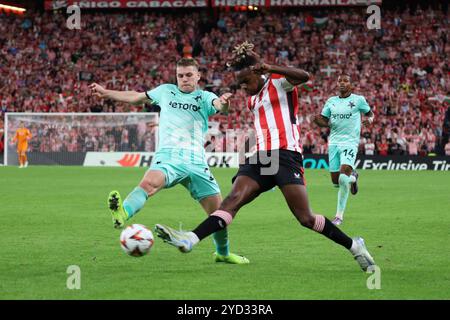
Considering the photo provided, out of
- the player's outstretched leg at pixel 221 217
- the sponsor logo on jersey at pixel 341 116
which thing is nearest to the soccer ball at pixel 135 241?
the player's outstretched leg at pixel 221 217

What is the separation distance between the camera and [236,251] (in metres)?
10.5

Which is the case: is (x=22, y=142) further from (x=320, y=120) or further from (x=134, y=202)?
(x=134, y=202)

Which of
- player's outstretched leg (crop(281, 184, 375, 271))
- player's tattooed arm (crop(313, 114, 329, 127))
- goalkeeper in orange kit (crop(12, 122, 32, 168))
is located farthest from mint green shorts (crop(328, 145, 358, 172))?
goalkeeper in orange kit (crop(12, 122, 32, 168))

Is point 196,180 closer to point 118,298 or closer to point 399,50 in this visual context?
point 118,298

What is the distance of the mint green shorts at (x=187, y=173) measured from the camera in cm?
935

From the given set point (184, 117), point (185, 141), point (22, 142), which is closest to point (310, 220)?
point (185, 141)

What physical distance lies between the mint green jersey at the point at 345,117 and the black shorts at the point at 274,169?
6625 mm

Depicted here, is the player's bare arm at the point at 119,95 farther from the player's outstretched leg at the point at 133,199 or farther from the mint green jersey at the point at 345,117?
the mint green jersey at the point at 345,117

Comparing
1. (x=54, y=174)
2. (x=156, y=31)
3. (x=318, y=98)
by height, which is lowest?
(x=54, y=174)

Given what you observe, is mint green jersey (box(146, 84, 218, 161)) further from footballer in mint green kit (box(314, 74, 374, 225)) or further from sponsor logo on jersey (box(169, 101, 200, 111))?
footballer in mint green kit (box(314, 74, 374, 225))

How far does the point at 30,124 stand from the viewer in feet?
126

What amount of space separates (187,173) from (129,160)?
28263mm
